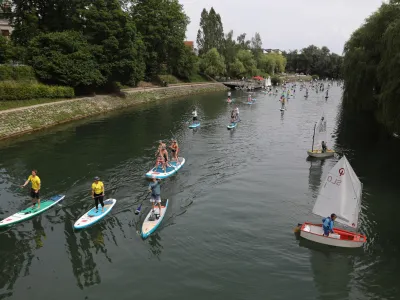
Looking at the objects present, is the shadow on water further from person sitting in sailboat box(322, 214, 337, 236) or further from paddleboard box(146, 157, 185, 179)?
paddleboard box(146, 157, 185, 179)

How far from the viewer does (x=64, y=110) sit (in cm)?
5634

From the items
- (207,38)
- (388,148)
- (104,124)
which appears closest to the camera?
(388,148)

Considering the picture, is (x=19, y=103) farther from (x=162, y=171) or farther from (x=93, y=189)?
(x=93, y=189)

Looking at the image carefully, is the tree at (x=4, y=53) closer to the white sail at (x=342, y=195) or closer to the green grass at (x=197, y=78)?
the white sail at (x=342, y=195)

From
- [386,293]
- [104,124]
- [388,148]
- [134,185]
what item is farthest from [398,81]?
[104,124]

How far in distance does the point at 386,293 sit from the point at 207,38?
132145 millimetres

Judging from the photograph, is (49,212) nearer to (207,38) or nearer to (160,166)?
(160,166)

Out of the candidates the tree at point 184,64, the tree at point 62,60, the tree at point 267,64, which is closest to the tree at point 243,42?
the tree at point 267,64

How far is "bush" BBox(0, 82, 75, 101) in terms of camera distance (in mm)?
49406

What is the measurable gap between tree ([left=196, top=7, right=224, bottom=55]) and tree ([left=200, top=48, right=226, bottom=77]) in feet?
41.2

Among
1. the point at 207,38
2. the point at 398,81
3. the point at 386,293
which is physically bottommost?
the point at 386,293

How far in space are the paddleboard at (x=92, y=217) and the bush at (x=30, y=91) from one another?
3575 centimetres

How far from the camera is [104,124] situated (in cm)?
5347

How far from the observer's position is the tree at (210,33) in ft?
449
